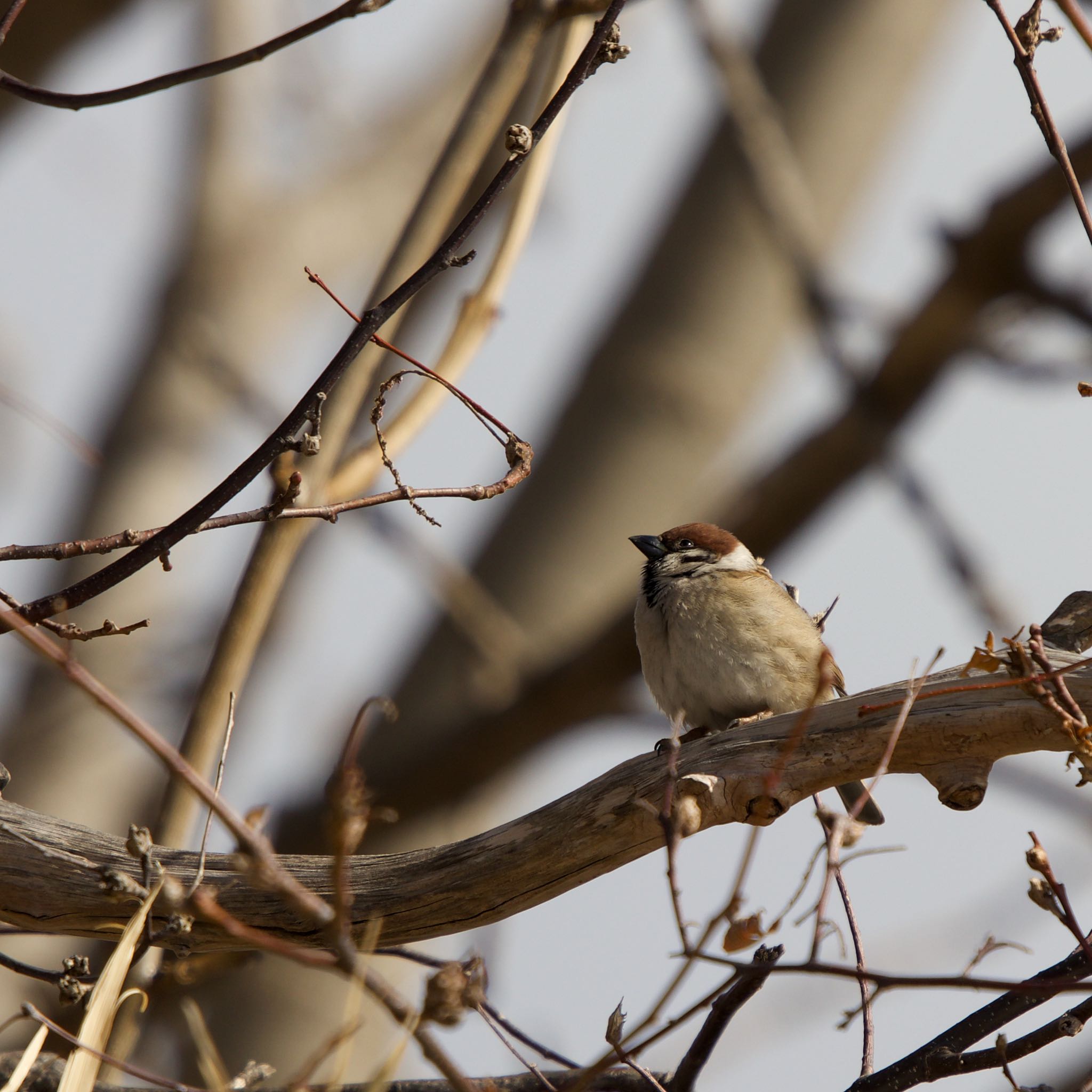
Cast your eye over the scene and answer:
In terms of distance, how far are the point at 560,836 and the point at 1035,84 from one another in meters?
1.51

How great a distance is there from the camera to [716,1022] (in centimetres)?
212

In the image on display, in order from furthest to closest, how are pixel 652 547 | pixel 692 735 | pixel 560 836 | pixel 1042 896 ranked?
pixel 652 547
pixel 692 735
pixel 560 836
pixel 1042 896

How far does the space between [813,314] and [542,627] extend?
2350 mm

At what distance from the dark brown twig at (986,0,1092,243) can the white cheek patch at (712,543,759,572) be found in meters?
2.10

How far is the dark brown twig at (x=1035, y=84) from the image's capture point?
78.8 inches

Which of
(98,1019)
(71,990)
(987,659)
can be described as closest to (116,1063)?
(98,1019)

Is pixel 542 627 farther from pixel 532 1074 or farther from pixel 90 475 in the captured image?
pixel 532 1074

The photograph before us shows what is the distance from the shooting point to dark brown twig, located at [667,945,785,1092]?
2002mm

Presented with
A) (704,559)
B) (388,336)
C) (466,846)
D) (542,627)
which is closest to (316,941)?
(466,846)

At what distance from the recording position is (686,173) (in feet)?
22.4

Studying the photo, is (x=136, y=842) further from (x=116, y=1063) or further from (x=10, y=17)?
(x=10, y=17)

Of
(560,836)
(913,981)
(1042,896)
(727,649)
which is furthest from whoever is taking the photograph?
(727,649)

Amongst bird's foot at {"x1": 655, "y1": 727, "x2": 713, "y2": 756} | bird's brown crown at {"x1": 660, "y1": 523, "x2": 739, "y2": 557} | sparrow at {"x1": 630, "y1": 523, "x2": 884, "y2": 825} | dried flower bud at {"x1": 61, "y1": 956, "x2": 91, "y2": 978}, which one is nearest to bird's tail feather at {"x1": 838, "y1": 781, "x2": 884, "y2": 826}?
sparrow at {"x1": 630, "y1": 523, "x2": 884, "y2": 825}

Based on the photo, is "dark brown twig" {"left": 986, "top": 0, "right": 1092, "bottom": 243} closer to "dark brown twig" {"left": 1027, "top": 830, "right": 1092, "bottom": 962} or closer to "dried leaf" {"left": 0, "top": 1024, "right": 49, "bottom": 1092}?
"dark brown twig" {"left": 1027, "top": 830, "right": 1092, "bottom": 962}
